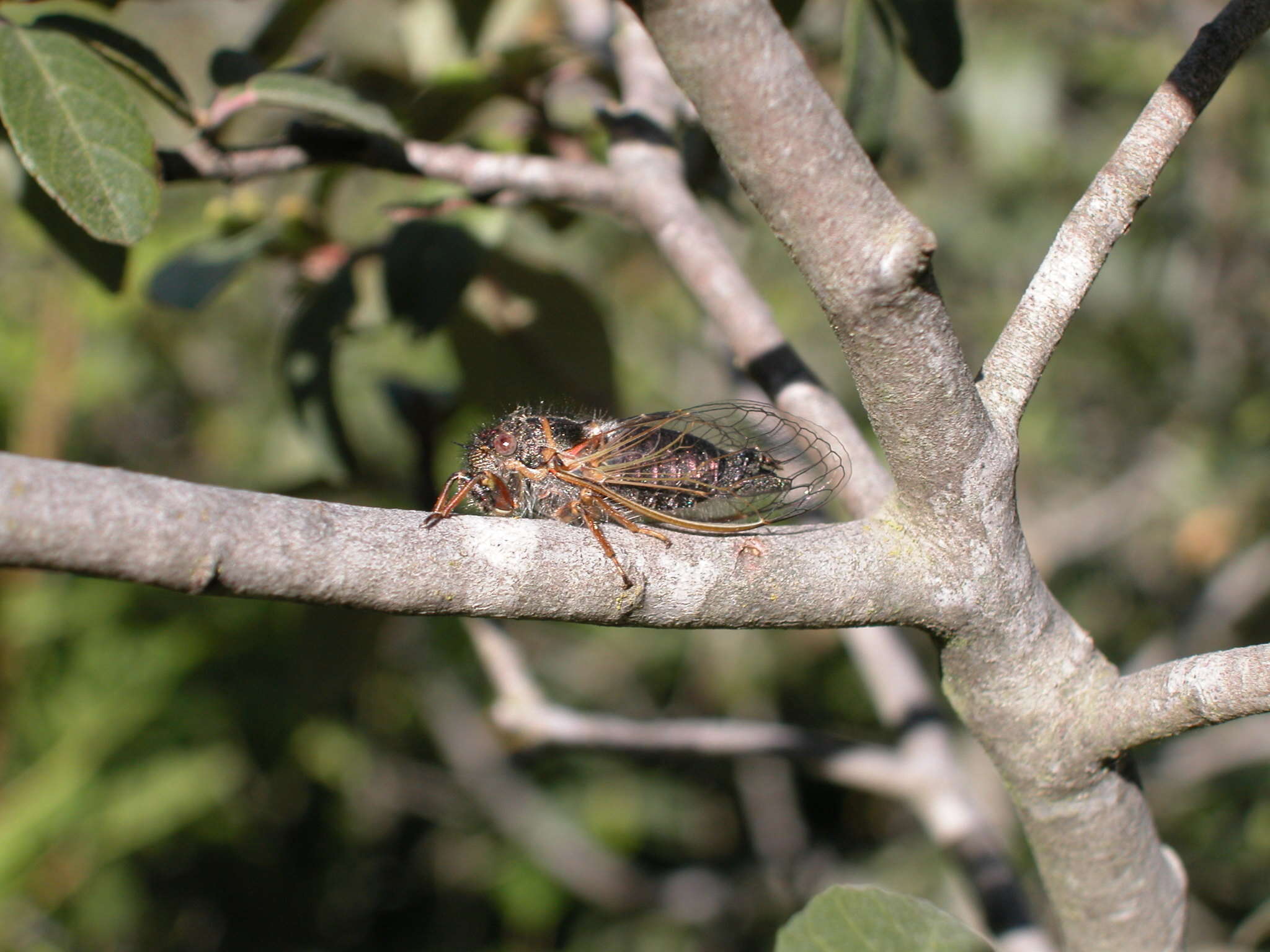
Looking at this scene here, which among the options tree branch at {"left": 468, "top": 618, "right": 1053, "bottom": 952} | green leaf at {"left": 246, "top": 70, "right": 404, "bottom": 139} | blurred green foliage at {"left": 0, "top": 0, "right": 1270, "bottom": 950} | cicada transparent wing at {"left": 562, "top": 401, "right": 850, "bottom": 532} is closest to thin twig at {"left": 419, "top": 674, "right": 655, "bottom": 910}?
blurred green foliage at {"left": 0, "top": 0, "right": 1270, "bottom": 950}

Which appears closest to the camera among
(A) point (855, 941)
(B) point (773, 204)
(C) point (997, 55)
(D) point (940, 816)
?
(B) point (773, 204)

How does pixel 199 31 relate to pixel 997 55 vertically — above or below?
below

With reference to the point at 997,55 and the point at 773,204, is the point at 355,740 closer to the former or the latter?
the point at 997,55

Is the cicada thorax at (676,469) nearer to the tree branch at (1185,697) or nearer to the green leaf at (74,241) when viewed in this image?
the tree branch at (1185,697)

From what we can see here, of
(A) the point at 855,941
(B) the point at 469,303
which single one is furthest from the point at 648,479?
(B) the point at 469,303

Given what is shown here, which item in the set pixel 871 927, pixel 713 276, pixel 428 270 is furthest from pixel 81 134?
pixel 871 927

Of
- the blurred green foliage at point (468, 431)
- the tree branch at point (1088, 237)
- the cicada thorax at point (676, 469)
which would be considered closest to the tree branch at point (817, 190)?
the tree branch at point (1088, 237)
